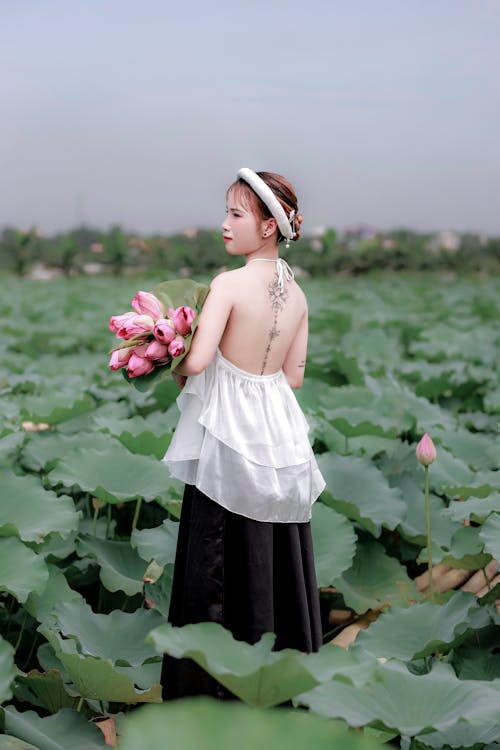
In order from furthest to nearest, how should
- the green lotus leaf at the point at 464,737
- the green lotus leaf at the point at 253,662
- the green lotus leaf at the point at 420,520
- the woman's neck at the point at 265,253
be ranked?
1. the green lotus leaf at the point at 420,520
2. the woman's neck at the point at 265,253
3. the green lotus leaf at the point at 464,737
4. the green lotus leaf at the point at 253,662

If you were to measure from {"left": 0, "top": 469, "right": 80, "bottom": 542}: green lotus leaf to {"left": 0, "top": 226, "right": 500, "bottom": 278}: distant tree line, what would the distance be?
1652 cm

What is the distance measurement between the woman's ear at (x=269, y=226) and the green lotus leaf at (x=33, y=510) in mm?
671

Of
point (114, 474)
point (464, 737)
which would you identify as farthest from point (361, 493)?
point (464, 737)

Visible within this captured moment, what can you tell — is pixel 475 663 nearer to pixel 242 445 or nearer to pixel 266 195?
pixel 242 445

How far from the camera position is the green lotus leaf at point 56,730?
125cm

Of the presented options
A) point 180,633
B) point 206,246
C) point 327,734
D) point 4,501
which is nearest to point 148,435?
point 4,501

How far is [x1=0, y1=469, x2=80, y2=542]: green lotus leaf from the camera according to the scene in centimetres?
161

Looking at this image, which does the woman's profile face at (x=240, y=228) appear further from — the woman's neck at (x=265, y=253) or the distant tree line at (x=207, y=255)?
the distant tree line at (x=207, y=255)

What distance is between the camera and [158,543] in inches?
67.4

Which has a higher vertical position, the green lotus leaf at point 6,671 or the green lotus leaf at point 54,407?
the green lotus leaf at point 6,671

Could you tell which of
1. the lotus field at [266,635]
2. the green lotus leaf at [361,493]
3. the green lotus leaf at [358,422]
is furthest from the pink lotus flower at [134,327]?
the green lotus leaf at [358,422]

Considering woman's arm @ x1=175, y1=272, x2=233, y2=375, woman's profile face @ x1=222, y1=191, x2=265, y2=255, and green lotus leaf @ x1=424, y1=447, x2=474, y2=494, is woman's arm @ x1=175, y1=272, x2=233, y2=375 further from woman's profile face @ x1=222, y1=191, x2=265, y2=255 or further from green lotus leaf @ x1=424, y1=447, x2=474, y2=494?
green lotus leaf @ x1=424, y1=447, x2=474, y2=494

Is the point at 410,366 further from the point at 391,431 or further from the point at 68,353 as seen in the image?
the point at 68,353

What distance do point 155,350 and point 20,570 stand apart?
0.48 m
